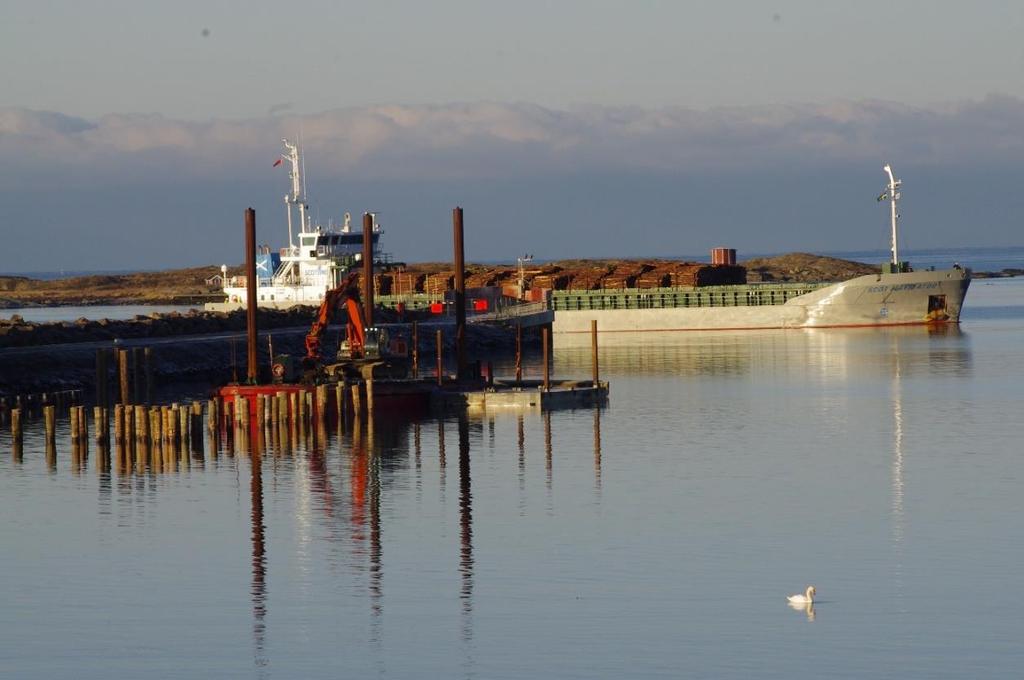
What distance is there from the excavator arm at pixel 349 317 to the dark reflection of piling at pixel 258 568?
42.3 ft

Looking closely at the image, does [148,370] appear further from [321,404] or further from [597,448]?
[597,448]

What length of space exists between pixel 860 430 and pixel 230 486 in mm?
16574

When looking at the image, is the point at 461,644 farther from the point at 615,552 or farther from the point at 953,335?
the point at 953,335

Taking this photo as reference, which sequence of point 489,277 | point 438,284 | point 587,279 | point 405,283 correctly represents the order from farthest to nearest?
point 489,277
point 405,283
point 438,284
point 587,279

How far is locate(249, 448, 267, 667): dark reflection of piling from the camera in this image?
1977 cm

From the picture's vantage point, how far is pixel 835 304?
8875 cm

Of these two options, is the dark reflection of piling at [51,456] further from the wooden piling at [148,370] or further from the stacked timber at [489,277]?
the stacked timber at [489,277]

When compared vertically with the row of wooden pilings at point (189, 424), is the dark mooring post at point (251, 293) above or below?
above

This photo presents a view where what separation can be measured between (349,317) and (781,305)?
47881 millimetres

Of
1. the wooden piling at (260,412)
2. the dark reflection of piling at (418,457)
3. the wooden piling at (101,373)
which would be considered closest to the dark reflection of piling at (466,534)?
the dark reflection of piling at (418,457)

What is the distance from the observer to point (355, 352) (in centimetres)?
4784

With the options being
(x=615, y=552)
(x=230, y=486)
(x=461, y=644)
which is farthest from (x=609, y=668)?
(x=230, y=486)

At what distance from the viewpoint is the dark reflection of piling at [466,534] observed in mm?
21188

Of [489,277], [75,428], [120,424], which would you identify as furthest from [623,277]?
[120,424]
